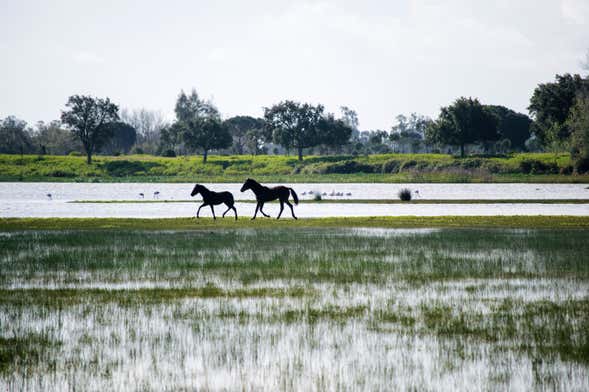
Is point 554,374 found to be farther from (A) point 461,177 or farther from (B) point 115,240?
(A) point 461,177

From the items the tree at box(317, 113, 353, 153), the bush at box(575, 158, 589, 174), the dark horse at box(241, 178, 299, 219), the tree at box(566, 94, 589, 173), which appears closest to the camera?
the dark horse at box(241, 178, 299, 219)

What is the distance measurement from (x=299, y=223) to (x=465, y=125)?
95.0m

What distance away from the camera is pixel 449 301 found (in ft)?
58.9

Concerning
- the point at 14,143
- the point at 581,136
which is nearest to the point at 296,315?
the point at 581,136

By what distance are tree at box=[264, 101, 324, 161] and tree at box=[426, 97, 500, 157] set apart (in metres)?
24.7

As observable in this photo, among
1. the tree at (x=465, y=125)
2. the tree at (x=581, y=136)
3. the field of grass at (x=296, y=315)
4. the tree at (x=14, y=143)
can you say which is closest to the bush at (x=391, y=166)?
the tree at (x=465, y=125)

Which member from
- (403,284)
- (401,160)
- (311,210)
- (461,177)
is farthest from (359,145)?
(403,284)

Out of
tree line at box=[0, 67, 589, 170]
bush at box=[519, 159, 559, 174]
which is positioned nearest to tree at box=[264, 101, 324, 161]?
tree line at box=[0, 67, 589, 170]

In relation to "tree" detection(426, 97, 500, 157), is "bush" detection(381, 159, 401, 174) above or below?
below

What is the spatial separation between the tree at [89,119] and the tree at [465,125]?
58302mm

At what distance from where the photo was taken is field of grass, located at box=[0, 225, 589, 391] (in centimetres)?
1223

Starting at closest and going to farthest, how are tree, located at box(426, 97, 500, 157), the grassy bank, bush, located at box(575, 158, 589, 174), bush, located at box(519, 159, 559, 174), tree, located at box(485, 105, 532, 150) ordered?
the grassy bank, bush, located at box(575, 158, 589, 174), bush, located at box(519, 159, 559, 174), tree, located at box(426, 97, 500, 157), tree, located at box(485, 105, 532, 150)

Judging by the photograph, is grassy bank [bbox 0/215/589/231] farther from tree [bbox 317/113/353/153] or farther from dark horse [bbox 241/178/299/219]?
tree [bbox 317/113/353/153]

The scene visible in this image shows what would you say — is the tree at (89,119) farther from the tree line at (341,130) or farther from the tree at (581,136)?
the tree at (581,136)
